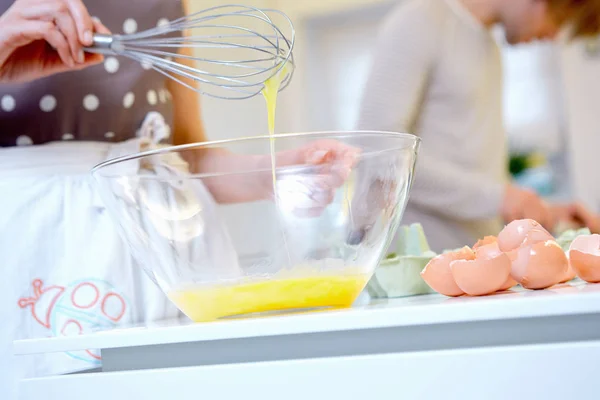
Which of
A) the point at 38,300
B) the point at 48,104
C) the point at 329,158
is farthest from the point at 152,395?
the point at 48,104

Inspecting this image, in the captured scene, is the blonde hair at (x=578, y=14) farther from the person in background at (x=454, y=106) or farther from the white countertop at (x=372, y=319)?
the white countertop at (x=372, y=319)

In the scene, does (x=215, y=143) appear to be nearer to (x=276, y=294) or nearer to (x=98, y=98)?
(x=276, y=294)

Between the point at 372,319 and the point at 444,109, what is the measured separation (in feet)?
2.81

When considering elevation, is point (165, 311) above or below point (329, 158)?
below

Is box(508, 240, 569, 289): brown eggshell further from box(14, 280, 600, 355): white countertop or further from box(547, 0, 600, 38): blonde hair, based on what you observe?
box(547, 0, 600, 38): blonde hair

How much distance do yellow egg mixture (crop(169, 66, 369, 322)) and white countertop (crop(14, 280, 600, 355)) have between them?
7 cm

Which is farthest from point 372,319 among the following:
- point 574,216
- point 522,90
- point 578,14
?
point 522,90

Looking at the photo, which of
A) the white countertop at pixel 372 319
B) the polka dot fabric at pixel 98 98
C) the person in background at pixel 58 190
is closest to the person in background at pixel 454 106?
the polka dot fabric at pixel 98 98

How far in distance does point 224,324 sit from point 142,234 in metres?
0.12

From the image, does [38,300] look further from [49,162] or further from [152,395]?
[152,395]

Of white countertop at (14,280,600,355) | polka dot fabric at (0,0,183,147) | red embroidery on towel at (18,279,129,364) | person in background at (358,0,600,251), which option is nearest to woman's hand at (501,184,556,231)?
person in background at (358,0,600,251)

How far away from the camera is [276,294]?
1.44 ft

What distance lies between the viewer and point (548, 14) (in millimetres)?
1242

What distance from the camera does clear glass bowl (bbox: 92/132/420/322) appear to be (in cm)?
44
